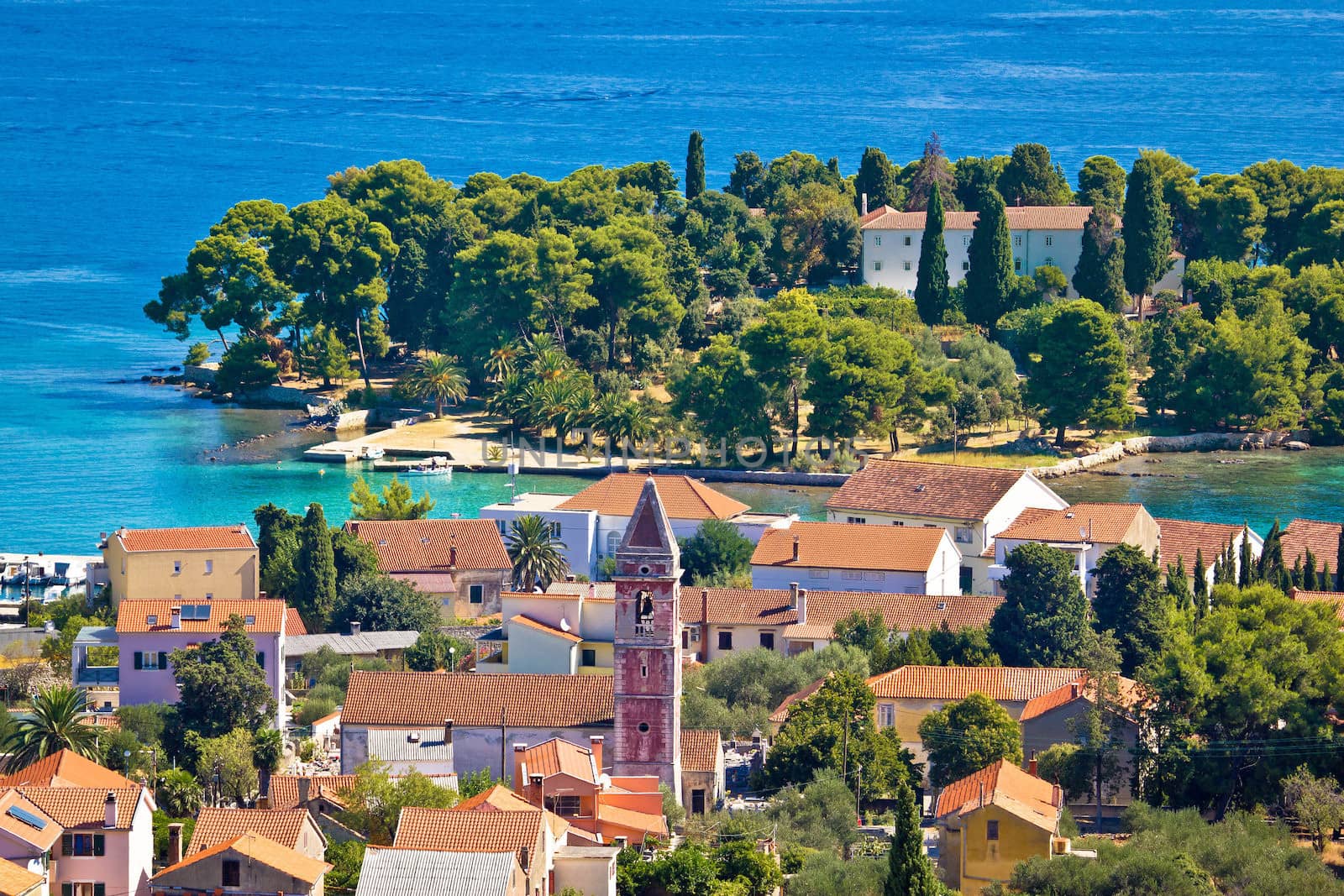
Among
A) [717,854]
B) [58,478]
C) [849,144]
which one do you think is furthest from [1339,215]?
[849,144]

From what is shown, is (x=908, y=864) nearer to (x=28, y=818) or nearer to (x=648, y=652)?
(x=648, y=652)

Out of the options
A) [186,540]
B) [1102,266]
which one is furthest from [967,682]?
[1102,266]

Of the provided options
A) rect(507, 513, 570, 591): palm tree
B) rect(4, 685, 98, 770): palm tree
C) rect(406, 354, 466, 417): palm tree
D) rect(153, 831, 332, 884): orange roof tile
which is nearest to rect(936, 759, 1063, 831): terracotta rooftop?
rect(153, 831, 332, 884): orange roof tile

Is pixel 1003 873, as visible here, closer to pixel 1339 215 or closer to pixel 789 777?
pixel 789 777

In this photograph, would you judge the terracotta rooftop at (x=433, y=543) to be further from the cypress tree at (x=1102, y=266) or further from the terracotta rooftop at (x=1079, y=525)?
the cypress tree at (x=1102, y=266)

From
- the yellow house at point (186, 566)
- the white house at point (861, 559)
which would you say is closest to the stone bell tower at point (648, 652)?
the white house at point (861, 559)

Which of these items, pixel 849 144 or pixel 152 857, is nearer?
pixel 152 857

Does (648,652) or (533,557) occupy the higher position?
(533,557)
